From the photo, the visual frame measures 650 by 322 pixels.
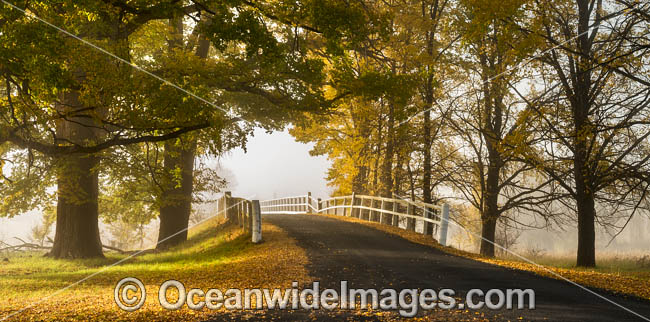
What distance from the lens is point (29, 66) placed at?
8.08 m

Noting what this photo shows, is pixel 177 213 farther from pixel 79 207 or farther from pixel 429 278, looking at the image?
pixel 429 278

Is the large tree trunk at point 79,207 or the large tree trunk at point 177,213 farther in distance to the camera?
the large tree trunk at point 177,213

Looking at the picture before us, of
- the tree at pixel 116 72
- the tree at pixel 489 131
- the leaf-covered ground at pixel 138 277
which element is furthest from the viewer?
the tree at pixel 489 131

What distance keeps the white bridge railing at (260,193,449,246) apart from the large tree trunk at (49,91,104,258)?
10.0 m

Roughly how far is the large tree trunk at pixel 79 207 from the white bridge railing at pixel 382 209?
32.8 feet

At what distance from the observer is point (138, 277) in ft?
36.8

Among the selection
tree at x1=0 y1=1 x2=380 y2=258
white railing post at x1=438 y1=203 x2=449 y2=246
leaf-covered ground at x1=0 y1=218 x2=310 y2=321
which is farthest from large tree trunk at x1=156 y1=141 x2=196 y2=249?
white railing post at x1=438 y1=203 x2=449 y2=246

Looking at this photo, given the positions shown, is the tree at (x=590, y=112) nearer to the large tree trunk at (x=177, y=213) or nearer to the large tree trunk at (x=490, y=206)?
the large tree trunk at (x=490, y=206)

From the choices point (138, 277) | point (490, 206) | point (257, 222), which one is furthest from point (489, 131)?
point (138, 277)

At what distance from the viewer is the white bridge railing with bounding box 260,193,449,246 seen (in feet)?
49.3

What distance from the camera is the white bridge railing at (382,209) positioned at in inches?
592

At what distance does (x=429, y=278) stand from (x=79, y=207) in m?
11.7

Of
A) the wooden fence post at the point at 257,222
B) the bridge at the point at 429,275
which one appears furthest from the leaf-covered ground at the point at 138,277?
the bridge at the point at 429,275

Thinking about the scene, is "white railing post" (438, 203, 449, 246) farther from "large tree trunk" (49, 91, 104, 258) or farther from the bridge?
"large tree trunk" (49, 91, 104, 258)
